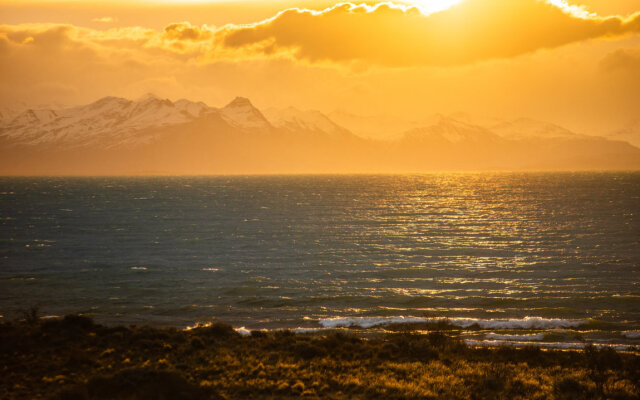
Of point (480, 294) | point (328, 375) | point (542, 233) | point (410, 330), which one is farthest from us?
point (542, 233)

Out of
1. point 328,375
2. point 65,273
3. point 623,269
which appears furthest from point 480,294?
point 65,273

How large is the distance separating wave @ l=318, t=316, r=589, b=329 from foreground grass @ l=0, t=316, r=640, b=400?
17.2ft

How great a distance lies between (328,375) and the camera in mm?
22531

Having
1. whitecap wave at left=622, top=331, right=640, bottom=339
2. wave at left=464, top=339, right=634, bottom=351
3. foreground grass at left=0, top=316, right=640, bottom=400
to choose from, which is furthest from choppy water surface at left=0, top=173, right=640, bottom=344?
foreground grass at left=0, top=316, right=640, bottom=400

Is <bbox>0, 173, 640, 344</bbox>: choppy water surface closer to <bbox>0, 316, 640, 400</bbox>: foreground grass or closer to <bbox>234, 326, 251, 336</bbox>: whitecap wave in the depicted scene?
<bbox>234, 326, 251, 336</bbox>: whitecap wave

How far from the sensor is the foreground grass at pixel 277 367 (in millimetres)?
20266

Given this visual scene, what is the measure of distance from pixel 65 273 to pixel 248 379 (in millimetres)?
38608

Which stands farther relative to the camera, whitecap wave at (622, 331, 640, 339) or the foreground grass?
whitecap wave at (622, 331, 640, 339)

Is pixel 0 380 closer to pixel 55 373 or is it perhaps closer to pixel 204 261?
pixel 55 373

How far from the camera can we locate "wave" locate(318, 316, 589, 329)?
112 feet

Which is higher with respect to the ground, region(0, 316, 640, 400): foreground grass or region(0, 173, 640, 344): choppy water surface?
region(0, 316, 640, 400): foreground grass

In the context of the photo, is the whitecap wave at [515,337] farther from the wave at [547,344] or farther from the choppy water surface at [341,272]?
the wave at [547,344]

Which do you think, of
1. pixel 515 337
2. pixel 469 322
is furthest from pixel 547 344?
pixel 469 322

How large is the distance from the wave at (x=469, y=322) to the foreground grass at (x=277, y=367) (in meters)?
5.25
